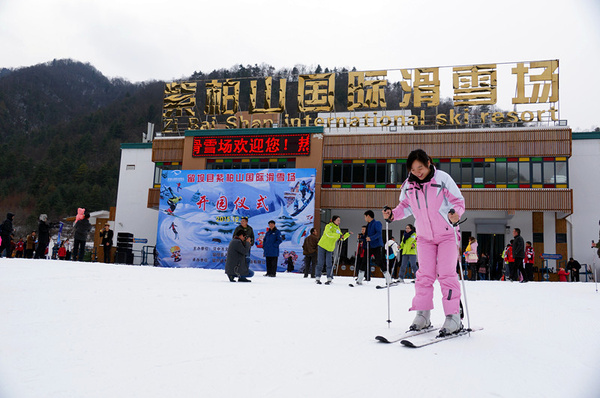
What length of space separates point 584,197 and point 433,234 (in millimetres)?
25945

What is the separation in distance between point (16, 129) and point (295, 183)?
65.0 metres

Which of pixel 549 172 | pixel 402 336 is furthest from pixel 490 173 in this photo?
pixel 402 336

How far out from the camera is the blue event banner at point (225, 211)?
24797 millimetres

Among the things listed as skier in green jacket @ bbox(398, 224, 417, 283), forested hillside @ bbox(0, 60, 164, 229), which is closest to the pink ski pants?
skier in green jacket @ bbox(398, 224, 417, 283)

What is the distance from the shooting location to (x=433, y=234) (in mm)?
4434

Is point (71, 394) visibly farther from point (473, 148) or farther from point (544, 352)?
point (473, 148)

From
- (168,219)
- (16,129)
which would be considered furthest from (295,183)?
(16,129)

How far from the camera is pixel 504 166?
2561cm

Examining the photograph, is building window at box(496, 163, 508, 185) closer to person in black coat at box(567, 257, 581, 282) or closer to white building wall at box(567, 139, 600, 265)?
white building wall at box(567, 139, 600, 265)

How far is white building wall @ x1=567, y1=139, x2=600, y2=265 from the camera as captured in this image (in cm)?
2539

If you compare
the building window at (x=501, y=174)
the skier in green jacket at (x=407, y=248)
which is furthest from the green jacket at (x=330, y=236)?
the building window at (x=501, y=174)

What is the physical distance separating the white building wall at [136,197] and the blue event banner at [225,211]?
23.6ft

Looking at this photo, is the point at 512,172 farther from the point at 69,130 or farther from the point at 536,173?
the point at 69,130

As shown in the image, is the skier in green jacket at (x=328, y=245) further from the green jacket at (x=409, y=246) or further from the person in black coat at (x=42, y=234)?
the person in black coat at (x=42, y=234)
